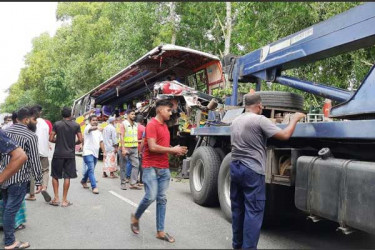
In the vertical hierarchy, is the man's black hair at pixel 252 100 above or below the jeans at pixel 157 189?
above

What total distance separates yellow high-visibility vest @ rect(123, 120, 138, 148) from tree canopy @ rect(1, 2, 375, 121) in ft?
13.7

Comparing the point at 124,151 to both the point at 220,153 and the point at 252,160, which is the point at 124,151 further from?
the point at 252,160

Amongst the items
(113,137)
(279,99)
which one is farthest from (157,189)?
(113,137)

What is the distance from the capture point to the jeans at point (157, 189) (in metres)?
4.23

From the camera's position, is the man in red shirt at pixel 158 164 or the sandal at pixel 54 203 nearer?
the man in red shirt at pixel 158 164

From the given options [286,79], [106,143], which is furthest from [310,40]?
[106,143]

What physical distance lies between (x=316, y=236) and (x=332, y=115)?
5.55 feet

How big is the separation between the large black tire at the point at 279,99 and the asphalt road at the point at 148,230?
1.73 metres

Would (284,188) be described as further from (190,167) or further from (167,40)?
(167,40)

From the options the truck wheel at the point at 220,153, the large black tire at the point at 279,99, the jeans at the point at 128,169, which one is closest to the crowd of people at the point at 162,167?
the large black tire at the point at 279,99

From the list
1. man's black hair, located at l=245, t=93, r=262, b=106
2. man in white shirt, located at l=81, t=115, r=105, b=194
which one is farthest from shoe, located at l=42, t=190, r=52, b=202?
man's black hair, located at l=245, t=93, r=262, b=106

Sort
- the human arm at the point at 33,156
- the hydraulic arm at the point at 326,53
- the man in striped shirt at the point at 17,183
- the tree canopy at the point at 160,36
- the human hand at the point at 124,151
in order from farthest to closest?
the tree canopy at the point at 160,36, the human hand at the point at 124,151, the human arm at the point at 33,156, the man in striped shirt at the point at 17,183, the hydraulic arm at the point at 326,53

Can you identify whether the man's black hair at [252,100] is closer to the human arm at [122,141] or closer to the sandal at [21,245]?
the sandal at [21,245]

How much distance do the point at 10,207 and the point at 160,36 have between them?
15074 mm
